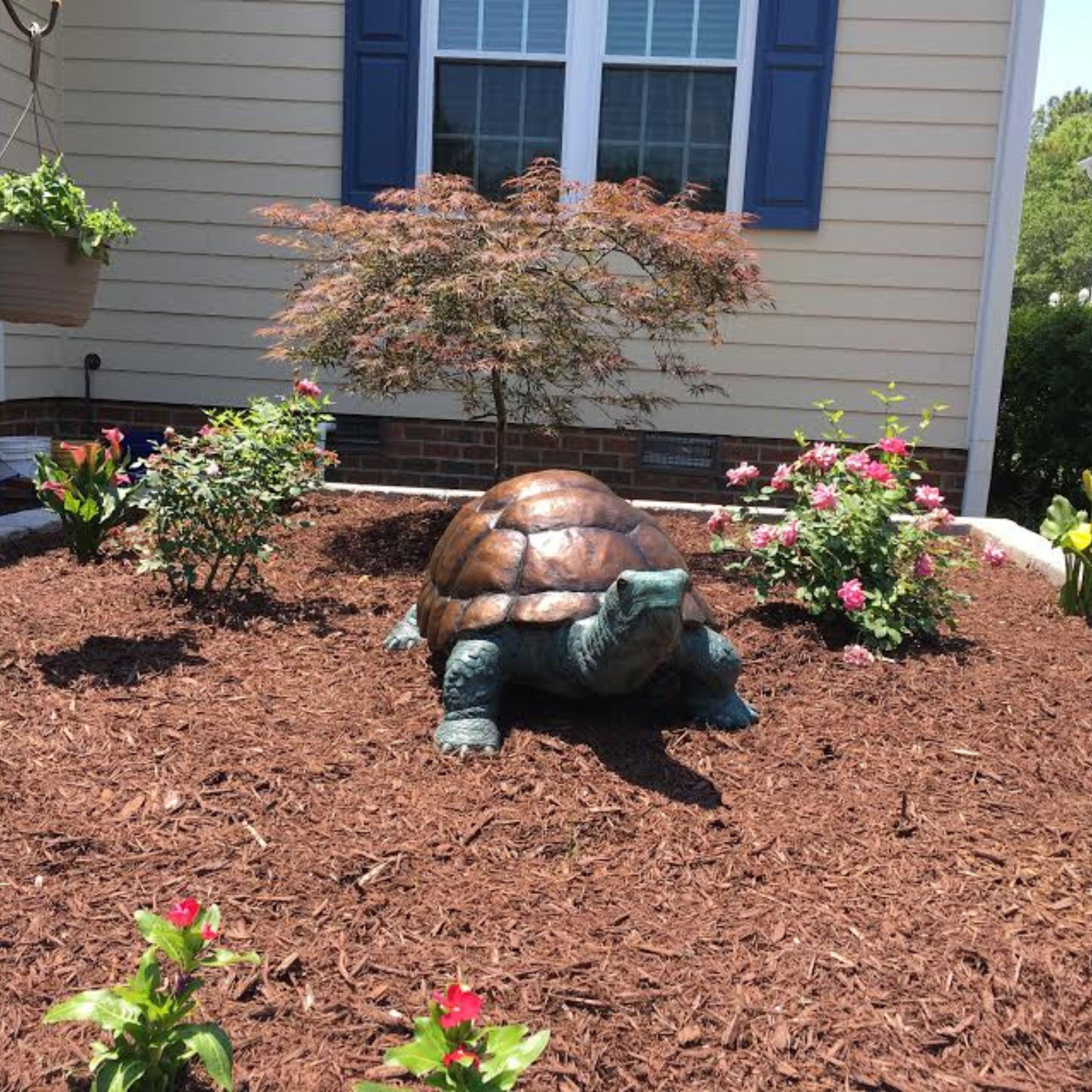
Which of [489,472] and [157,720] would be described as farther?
[489,472]

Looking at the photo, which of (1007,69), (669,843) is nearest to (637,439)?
(1007,69)

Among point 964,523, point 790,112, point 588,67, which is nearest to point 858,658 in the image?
point 964,523

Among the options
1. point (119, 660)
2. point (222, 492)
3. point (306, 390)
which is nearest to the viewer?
point (119, 660)

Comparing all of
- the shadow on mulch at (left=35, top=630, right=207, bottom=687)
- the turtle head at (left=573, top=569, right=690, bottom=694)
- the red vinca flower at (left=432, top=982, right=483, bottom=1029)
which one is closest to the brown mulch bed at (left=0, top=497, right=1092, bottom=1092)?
the shadow on mulch at (left=35, top=630, right=207, bottom=687)

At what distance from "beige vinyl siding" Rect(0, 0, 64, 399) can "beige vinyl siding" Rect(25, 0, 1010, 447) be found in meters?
0.12

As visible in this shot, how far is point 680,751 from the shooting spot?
340 centimetres

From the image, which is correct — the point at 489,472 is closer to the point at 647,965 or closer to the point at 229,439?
the point at 229,439

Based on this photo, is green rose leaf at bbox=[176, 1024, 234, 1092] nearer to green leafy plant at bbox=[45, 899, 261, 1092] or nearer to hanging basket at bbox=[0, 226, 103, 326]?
green leafy plant at bbox=[45, 899, 261, 1092]

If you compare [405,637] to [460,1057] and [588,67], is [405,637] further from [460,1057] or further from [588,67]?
[588,67]

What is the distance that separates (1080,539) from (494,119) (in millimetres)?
5069

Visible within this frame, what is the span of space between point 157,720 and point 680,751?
166 centimetres

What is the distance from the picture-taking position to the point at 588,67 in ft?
24.7

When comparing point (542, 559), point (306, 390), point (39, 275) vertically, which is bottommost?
point (542, 559)

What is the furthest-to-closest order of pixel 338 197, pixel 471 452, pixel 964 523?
pixel 471 452 < pixel 338 197 < pixel 964 523
